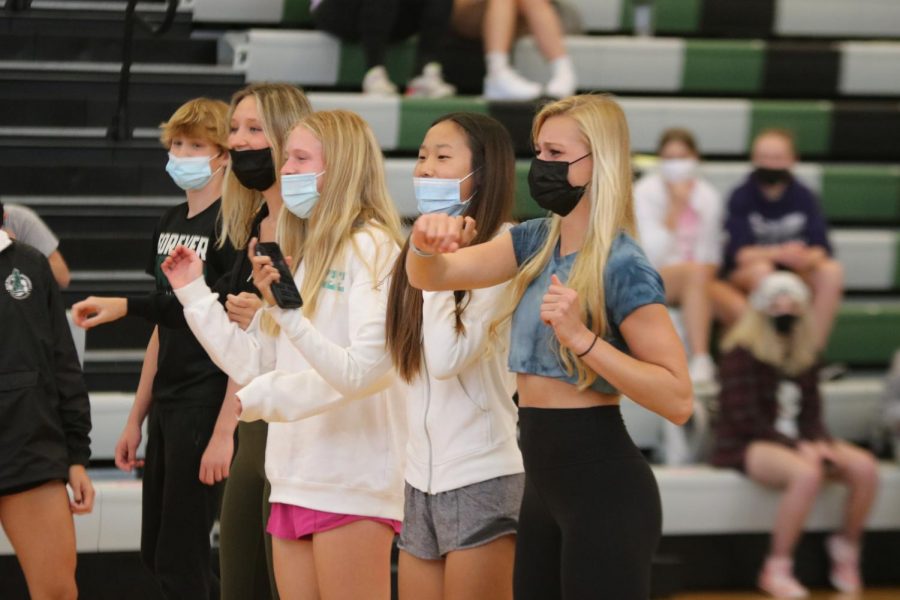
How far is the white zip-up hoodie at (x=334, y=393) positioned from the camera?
2.51 meters

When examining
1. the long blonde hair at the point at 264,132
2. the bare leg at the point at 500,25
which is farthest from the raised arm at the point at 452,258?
the bare leg at the point at 500,25

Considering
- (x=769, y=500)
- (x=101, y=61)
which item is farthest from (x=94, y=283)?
(x=769, y=500)

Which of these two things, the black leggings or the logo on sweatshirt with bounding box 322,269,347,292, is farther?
the logo on sweatshirt with bounding box 322,269,347,292

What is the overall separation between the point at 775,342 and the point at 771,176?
78cm

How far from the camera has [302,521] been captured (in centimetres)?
255

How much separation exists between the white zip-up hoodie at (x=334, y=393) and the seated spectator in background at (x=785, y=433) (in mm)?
2163

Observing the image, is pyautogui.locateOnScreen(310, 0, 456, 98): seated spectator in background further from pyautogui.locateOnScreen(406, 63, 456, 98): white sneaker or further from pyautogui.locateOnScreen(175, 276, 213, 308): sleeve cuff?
pyautogui.locateOnScreen(175, 276, 213, 308): sleeve cuff

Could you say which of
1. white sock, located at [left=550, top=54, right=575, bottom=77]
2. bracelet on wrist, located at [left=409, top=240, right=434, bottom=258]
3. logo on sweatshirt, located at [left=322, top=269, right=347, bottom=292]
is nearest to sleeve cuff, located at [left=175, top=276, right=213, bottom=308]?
logo on sweatshirt, located at [left=322, top=269, right=347, bottom=292]

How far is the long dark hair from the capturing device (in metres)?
2.54

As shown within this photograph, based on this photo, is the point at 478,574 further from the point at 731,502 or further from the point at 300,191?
the point at 731,502

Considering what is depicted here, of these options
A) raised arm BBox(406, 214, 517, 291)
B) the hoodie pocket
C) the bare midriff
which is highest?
raised arm BBox(406, 214, 517, 291)

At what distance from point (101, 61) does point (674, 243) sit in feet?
7.55

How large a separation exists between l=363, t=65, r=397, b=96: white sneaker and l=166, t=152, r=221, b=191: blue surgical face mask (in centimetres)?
210

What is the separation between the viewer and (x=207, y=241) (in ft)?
10.2
